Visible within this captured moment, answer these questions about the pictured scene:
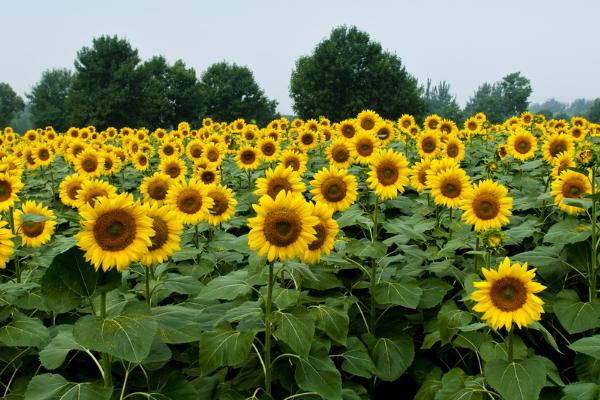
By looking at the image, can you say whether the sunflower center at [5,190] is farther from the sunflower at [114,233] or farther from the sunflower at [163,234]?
the sunflower at [114,233]

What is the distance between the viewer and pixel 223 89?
56688 millimetres

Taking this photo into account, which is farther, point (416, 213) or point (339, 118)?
point (339, 118)

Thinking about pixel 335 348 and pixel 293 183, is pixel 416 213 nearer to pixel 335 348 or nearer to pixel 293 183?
pixel 293 183

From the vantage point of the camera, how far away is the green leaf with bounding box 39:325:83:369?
8.89ft

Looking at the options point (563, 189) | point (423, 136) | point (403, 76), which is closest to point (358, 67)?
point (403, 76)

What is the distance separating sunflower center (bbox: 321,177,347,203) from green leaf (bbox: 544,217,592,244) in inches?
63.8

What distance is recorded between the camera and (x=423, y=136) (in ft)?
24.4

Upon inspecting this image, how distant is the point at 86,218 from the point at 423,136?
18.8 ft

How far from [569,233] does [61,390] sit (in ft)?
11.9

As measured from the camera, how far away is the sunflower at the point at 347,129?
8.28 meters

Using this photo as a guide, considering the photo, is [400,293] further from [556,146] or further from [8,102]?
[8,102]

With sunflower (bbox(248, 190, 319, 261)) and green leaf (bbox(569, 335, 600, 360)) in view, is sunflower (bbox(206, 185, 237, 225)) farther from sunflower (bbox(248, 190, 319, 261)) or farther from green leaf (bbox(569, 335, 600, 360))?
green leaf (bbox(569, 335, 600, 360))

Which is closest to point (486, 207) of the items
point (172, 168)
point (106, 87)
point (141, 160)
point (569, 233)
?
point (569, 233)

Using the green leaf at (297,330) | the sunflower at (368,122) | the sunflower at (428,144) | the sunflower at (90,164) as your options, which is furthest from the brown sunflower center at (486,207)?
the sunflower at (90,164)
